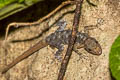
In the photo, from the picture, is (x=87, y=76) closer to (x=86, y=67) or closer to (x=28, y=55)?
(x=86, y=67)

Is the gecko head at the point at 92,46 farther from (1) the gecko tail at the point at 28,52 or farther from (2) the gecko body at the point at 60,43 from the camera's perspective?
(1) the gecko tail at the point at 28,52

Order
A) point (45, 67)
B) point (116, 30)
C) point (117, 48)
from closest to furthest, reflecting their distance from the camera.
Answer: point (117, 48), point (116, 30), point (45, 67)

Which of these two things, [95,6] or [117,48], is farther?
[95,6]

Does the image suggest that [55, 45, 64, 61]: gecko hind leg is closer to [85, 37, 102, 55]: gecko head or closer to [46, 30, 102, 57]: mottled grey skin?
[46, 30, 102, 57]: mottled grey skin

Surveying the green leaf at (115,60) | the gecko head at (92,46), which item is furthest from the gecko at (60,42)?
the green leaf at (115,60)

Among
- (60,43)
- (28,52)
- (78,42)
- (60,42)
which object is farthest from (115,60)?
(28,52)

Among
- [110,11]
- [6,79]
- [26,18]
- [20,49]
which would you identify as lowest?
[6,79]

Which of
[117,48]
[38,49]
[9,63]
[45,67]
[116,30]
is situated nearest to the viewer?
[117,48]

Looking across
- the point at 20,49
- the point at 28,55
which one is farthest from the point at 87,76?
the point at 20,49
